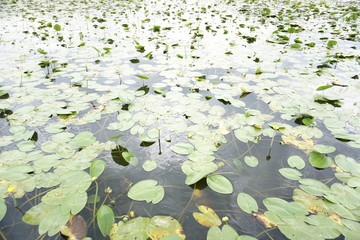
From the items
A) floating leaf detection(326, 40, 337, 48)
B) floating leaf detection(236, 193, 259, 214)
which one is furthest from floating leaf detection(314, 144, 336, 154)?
floating leaf detection(326, 40, 337, 48)

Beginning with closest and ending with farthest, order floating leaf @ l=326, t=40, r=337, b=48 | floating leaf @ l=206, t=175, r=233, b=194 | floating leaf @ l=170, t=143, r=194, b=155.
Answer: floating leaf @ l=206, t=175, r=233, b=194 < floating leaf @ l=170, t=143, r=194, b=155 < floating leaf @ l=326, t=40, r=337, b=48

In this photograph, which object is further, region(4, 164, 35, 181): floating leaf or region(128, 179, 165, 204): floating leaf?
region(4, 164, 35, 181): floating leaf

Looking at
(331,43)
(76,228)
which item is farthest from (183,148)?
(331,43)

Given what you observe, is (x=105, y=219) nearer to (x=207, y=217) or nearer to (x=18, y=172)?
(x=207, y=217)

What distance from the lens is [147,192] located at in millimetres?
1361

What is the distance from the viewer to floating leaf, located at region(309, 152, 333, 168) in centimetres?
156

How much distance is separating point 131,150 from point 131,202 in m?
0.50

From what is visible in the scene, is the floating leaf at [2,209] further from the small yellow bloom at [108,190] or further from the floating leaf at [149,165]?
the floating leaf at [149,165]

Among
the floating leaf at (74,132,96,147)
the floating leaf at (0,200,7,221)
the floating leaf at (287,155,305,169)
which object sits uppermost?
the floating leaf at (287,155,305,169)

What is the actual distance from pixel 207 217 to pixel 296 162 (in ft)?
2.74

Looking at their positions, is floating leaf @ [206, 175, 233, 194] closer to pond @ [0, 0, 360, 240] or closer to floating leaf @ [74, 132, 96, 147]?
pond @ [0, 0, 360, 240]

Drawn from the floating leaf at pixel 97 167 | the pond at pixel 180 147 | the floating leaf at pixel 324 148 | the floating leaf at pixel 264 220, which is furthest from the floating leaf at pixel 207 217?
the floating leaf at pixel 324 148

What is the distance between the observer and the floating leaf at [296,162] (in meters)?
1.57

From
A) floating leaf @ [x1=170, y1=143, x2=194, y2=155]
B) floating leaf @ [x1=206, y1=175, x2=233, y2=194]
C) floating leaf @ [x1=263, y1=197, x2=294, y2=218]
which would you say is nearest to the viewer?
floating leaf @ [x1=263, y1=197, x2=294, y2=218]
